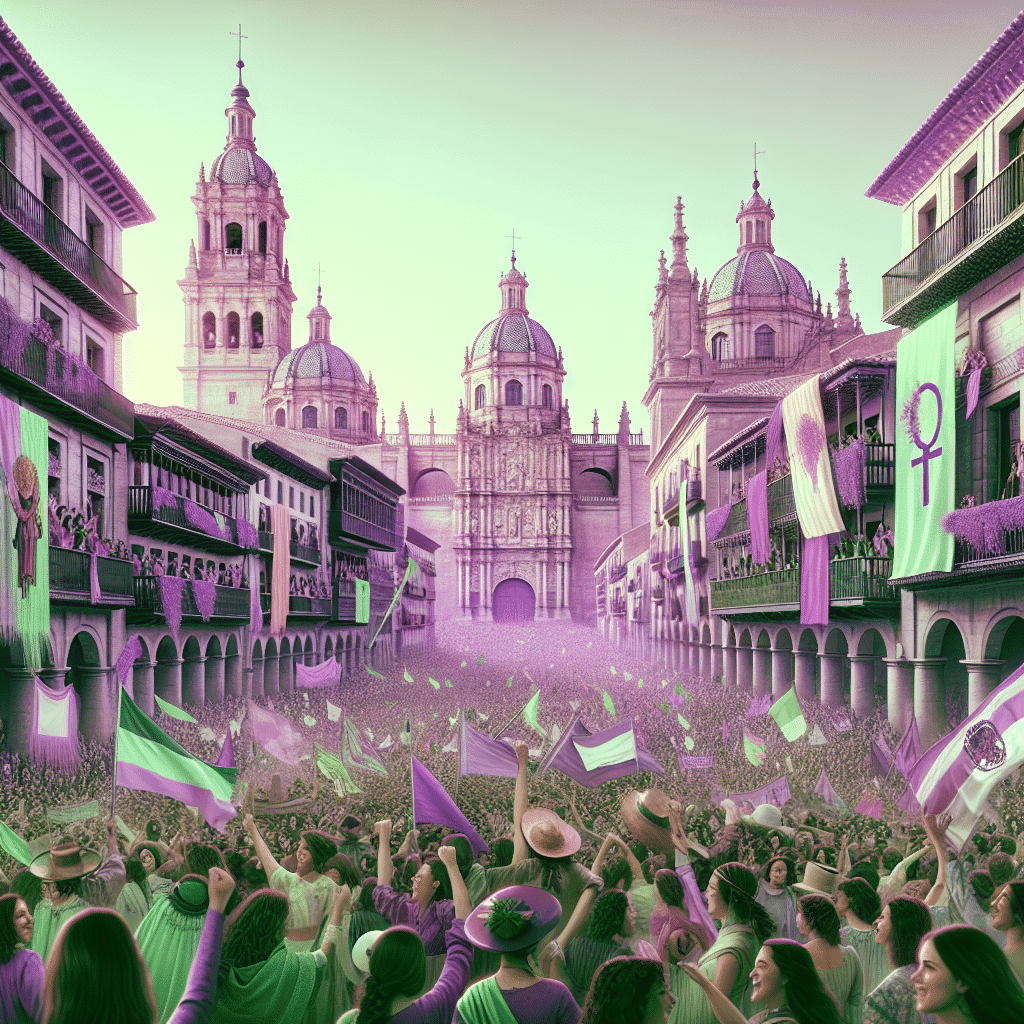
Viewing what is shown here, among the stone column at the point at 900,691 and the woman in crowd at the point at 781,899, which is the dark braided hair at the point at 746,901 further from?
the stone column at the point at 900,691

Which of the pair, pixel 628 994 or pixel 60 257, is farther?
pixel 60 257

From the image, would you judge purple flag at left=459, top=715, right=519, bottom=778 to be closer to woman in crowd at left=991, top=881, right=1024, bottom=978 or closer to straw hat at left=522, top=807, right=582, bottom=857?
straw hat at left=522, top=807, right=582, bottom=857

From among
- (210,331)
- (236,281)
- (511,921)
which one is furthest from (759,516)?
(210,331)

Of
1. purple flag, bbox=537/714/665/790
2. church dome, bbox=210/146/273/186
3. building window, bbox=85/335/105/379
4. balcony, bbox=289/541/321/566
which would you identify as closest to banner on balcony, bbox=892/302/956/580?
purple flag, bbox=537/714/665/790

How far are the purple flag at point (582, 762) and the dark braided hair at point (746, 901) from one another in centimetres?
699

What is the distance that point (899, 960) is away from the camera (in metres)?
5.09

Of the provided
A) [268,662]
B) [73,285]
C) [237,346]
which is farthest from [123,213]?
[237,346]

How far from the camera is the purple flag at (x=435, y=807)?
860 cm

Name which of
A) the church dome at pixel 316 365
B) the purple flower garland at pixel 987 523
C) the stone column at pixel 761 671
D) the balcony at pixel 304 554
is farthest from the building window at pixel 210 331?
the purple flower garland at pixel 987 523

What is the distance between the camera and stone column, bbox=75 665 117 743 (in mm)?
23016

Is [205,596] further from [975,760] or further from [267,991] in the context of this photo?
[267,991]

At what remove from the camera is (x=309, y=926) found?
6492mm

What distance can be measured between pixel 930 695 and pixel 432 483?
74.0m

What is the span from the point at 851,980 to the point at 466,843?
2740 mm
